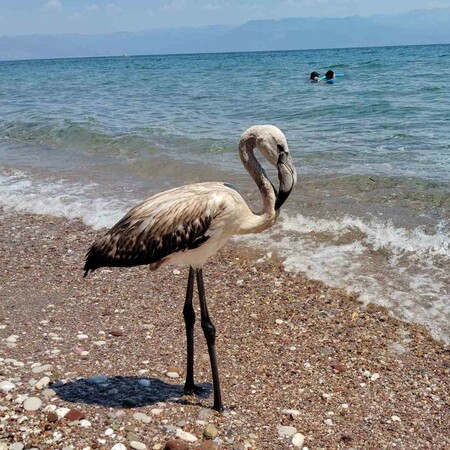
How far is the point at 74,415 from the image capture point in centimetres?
470

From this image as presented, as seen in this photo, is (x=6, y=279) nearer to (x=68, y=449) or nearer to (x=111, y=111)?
(x=68, y=449)

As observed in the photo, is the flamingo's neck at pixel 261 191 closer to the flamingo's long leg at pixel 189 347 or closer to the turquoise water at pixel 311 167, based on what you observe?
the flamingo's long leg at pixel 189 347

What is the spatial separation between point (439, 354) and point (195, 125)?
1566cm

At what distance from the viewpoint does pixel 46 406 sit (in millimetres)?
4832

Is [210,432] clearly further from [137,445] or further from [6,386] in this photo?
[6,386]

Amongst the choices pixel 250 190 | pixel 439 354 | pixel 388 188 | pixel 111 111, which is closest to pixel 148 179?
pixel 250 190

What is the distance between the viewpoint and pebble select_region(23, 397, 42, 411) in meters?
4.78

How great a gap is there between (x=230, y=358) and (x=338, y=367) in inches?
38.8

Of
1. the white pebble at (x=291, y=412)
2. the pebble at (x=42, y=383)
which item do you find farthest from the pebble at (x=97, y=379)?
the white pebble at (x=291, y=412)

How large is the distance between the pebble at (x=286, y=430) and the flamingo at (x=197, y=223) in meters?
0.50

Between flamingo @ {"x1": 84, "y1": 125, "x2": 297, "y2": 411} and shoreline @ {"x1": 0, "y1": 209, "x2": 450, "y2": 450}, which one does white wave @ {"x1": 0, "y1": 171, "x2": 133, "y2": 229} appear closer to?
shoreline @ {"x1": 0, "y1": 209, "x2": 450, "y2": 450}

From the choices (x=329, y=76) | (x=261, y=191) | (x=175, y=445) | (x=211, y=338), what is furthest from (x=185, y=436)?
(x=329, y=76)

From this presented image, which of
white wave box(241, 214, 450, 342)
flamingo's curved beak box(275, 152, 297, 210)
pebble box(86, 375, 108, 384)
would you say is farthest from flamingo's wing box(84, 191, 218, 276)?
white wave box(241, 214, 450, 342)

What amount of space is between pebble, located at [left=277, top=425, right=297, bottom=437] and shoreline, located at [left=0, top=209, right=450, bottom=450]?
0.10 feet
